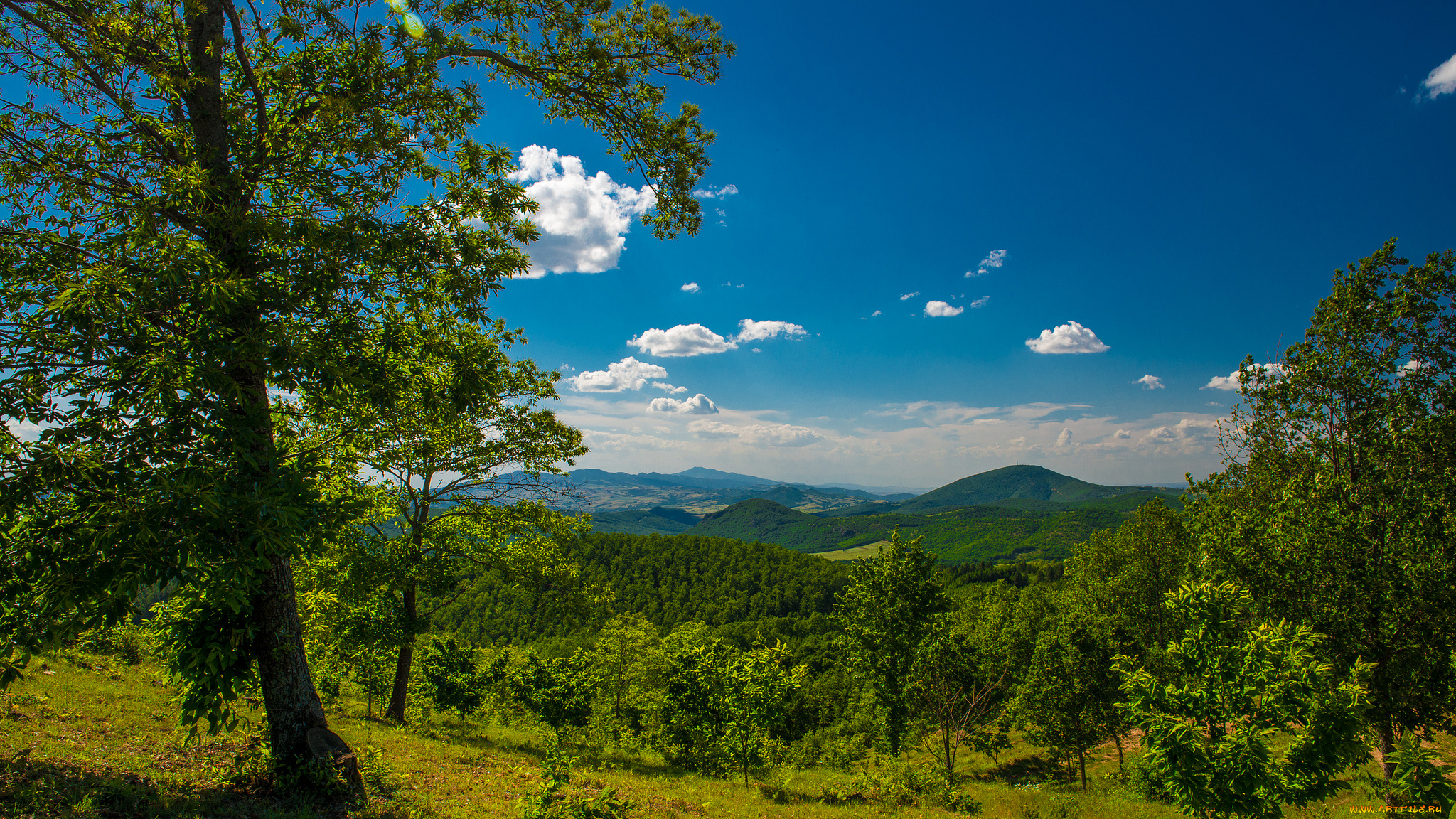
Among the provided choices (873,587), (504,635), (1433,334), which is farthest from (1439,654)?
(504,635)

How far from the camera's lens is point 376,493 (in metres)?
14.2

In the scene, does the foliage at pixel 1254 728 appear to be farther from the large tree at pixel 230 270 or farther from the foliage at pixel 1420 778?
the large tree at pixel 230 270

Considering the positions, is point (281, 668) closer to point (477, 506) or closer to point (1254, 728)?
point (477, 506)

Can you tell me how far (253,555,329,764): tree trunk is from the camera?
24.3ft

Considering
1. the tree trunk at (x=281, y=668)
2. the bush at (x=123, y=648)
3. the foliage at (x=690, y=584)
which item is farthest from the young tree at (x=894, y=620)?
the foliage at (x=690, y=584)

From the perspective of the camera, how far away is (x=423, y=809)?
8.09 m

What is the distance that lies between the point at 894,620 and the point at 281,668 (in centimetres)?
1912

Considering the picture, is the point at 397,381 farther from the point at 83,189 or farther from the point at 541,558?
the point at 541,558

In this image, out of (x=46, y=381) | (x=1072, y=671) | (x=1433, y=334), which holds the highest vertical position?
(x=1433, y=334)

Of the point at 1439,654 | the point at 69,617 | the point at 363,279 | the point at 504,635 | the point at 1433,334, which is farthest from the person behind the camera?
the point at 504,635

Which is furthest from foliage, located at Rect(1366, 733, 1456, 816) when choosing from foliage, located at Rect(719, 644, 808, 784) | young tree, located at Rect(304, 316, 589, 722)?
young tree, located at Rect(304, 316, 589, 722)

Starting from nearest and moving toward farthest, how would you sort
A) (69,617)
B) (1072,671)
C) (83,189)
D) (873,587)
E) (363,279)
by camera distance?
(69,617) → (83,189) → (363,279) → (873,587) → (1072,671)

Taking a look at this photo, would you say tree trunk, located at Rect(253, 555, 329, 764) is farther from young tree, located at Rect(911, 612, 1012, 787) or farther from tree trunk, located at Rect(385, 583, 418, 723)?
young tree, located at Rect(911, 612, 1012, 787)

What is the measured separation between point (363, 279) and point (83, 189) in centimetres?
309
